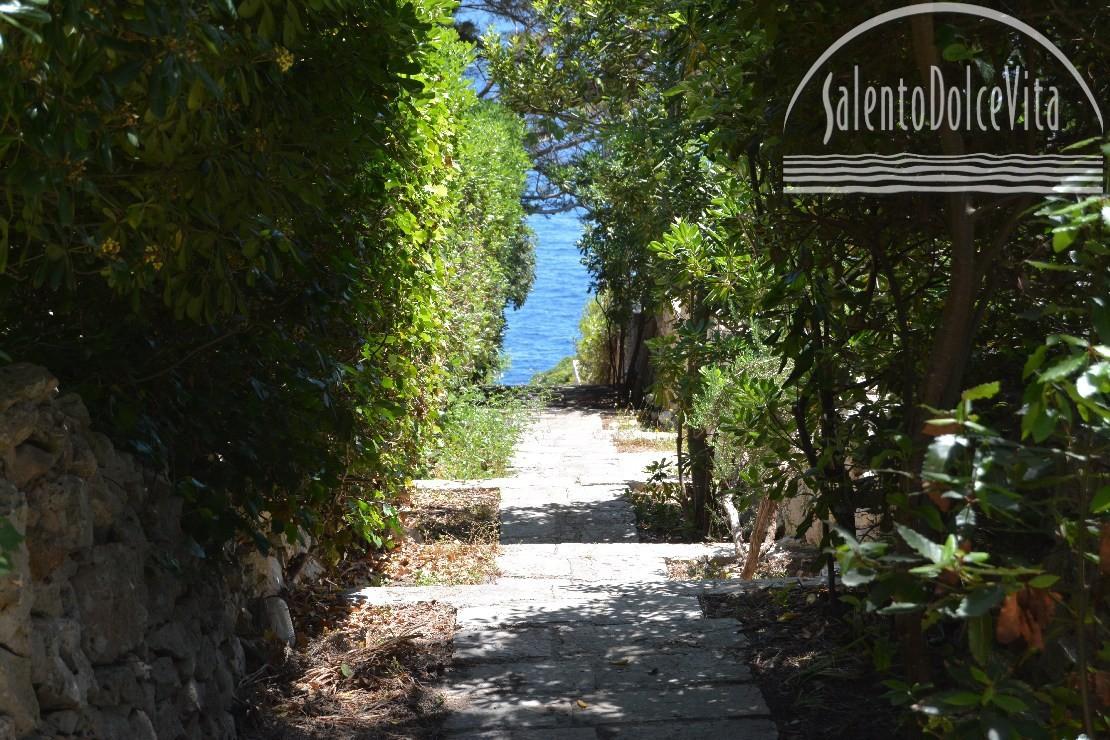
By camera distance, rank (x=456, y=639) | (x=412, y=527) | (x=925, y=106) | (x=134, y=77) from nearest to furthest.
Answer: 1. (x=134, y=77)
2. (x=925, y=106)
3. (x=456, y=639)
4. (x=412, y=527)

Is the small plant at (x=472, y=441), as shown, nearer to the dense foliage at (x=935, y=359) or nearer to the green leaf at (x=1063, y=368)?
the dense foliage at (x=935, y=359)

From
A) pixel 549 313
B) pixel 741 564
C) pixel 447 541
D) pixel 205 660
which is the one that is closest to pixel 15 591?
pixel 205 660

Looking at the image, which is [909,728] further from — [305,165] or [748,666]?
[305,165]

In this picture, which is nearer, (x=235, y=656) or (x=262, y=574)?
(x=235, y=656)

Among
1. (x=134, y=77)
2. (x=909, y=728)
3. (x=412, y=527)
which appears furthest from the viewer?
(x=412, y=527)

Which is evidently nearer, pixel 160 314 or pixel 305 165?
pixel 305 165

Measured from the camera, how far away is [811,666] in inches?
163

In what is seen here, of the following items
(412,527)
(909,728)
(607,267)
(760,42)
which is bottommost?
(412,527)

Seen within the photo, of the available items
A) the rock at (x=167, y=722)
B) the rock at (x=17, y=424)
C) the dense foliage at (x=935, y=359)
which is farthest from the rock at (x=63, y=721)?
the dense foliage at (x=935, y=359)

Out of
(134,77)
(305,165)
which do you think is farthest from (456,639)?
(134,77)

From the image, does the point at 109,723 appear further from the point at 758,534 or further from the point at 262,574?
the point at 758,534

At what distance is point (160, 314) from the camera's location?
3.78 meters

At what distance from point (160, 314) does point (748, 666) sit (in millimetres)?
2638

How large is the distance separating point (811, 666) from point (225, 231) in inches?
105
